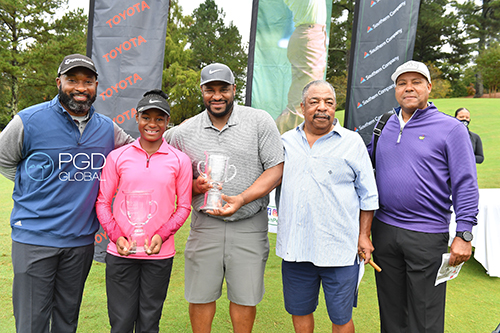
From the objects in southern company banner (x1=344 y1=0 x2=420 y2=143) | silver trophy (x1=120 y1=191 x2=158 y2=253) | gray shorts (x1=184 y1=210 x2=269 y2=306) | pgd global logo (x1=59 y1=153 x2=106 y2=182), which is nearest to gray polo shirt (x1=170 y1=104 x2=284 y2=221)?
gray shorts (x1=184 y1=210 x2=269 y2=306)

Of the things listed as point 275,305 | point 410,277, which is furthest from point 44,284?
point 410,277

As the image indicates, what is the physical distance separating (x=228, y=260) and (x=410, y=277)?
4.30 feet

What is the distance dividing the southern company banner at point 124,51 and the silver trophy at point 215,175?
200 centimetres

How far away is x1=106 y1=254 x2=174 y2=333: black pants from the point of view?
2271mm

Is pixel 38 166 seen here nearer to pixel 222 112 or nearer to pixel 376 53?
pixel 222 112

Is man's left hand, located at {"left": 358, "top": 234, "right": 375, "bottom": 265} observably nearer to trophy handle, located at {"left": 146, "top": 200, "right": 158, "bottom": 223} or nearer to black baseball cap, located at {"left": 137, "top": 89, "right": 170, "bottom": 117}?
trophy handle, located at {"left": 146, "top": 200, "right": 158, "bottom": 223}

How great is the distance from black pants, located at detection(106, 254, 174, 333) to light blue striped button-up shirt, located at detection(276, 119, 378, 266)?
2.95 feet

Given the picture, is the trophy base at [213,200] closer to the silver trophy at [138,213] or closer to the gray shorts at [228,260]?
the gray shorts at [228,260]

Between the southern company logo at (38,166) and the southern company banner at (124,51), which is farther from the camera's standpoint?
the southern company banner at (124,51)

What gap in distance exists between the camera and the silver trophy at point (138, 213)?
2.10 m

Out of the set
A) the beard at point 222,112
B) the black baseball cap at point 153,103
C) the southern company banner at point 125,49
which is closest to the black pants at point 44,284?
the black baseball cap at point 153,103

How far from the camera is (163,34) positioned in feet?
13.0

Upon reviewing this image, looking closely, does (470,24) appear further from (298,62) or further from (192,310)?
(192,310)

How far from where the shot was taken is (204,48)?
109 feet
